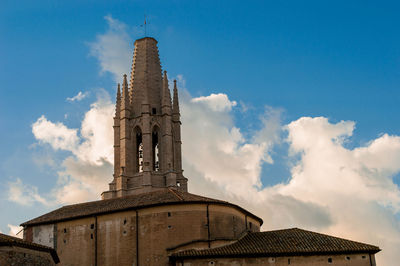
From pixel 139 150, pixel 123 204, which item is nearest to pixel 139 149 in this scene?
pixel 139 150

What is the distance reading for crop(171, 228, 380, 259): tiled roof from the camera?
38938mm

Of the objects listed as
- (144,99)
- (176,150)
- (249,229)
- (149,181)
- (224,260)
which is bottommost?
(224,260)

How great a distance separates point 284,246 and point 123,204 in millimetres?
12449

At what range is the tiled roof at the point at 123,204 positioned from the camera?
42156 mm

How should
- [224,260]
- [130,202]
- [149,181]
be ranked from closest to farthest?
[224,260] < [130,202] < [149,181]

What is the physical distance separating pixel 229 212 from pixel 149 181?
20480 millimetres

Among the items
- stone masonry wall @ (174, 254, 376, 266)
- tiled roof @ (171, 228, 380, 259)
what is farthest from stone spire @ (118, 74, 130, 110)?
stone masonry wall @ (174, 254, 376, 266)

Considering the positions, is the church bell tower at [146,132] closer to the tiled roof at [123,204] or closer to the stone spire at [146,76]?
the stone spire at [146,76]

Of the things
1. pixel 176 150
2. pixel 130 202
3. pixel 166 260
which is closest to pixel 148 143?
pixel 176 150

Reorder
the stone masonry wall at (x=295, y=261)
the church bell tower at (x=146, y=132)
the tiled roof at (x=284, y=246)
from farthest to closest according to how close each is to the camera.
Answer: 1. the church bell tower at (x=146, y=132)
2. the tiled roof at (x=284, y=246)
3. the stone masonry wall at (x=295, y=261)

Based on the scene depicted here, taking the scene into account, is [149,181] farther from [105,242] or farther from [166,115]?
[105,242]

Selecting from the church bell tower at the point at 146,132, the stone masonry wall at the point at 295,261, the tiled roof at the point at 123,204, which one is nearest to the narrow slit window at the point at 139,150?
the church bell tower at the point at 146,132

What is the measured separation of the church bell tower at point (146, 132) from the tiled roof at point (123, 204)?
13946 millimetres

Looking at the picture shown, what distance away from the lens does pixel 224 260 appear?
127 ft
